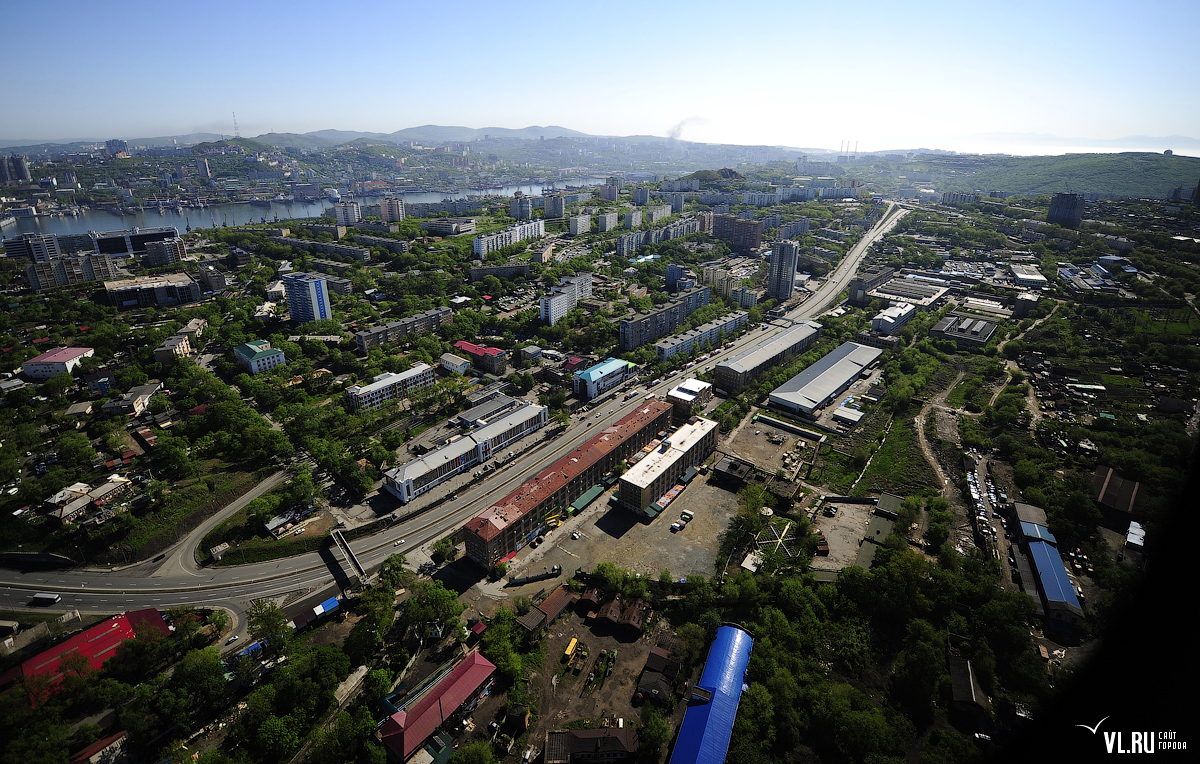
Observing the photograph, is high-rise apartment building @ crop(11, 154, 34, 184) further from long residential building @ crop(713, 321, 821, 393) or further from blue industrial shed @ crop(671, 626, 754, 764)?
blue industrial shed @ crop(671, 626, 754, 764)

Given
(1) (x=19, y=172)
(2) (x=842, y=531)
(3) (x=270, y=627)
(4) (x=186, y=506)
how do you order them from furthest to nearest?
(1) (x=19, y=172) < (2) (x=842, y=531) < (4) (x=186, y=506) < (3) (x=270, y=627)

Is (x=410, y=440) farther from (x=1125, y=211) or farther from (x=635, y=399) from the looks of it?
(x=1125, y=211)

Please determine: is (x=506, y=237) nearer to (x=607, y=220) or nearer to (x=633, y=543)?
(x=607, y=220)

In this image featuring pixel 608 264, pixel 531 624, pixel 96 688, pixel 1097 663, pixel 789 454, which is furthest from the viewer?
pixel 608 264

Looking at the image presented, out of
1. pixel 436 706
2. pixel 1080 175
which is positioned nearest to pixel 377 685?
pixel 436 706

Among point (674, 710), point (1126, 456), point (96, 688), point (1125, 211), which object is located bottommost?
point (674, 710)

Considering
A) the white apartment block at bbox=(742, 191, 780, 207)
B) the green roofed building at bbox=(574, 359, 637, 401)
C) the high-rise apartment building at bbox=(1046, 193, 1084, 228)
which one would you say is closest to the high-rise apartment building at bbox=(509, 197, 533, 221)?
the white apartment block at bbox=(742, 191, 780, 207)

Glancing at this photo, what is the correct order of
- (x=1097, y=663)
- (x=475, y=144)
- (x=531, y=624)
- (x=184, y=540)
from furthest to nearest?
(x=475, y=144) → (x=184, y=540) → (x=531, y=624) → (x=1097, y=663)

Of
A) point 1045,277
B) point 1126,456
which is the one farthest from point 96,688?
point 1045,277
